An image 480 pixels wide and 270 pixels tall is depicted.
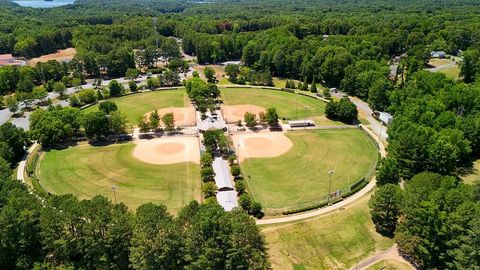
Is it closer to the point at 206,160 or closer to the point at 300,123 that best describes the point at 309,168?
the point at 206,160

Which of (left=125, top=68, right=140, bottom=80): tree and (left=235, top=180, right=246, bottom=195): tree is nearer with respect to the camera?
(left=235, top=180, right=246, bottom=195): tree

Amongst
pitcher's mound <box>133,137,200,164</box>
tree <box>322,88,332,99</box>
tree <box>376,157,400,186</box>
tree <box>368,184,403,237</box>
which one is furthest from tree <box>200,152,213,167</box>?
tree <box>322,88,332,99</box>

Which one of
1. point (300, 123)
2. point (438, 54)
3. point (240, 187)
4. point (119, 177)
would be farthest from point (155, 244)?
point (438, 54)

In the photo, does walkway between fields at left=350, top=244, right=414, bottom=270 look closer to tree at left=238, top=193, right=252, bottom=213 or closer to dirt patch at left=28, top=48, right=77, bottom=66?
tree at left=238, top=193, right=252, bottom=213

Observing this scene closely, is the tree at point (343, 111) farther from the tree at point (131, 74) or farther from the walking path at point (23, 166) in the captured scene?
the walking path at point (23, 166)

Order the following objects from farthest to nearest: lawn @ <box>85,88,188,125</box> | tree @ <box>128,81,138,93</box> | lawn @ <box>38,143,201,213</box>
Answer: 1. tree @ <box>128,81,138,93</box>
2. lawn @ <box>85,88,188,125</box>
3. lawn @ <box>38,143,201,213</box>

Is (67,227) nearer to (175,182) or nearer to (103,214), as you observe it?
(103,214)

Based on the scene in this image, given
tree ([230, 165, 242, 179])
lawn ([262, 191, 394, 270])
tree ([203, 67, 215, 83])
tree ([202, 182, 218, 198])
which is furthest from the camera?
tree ([203, 67, 215, 83])
